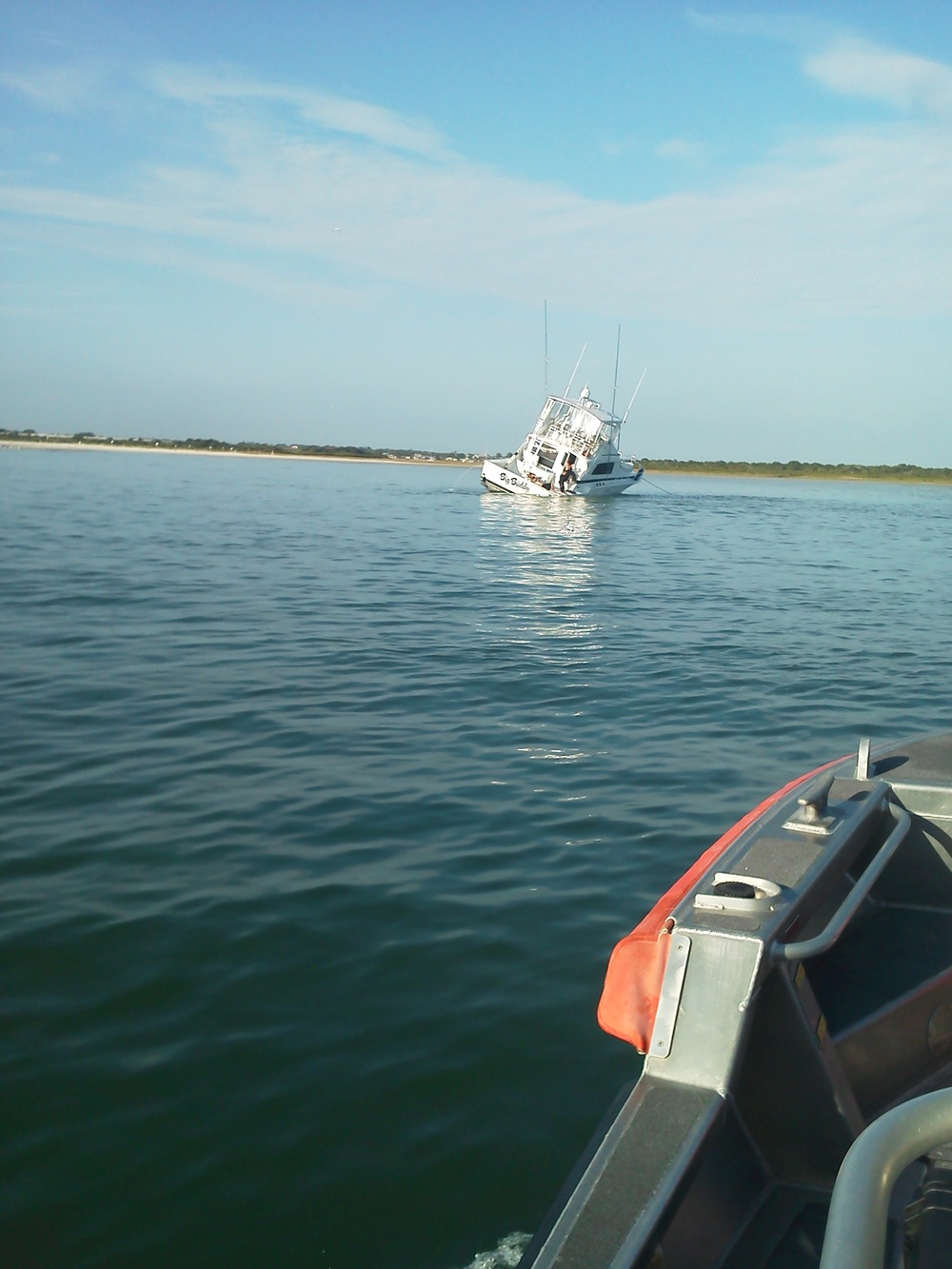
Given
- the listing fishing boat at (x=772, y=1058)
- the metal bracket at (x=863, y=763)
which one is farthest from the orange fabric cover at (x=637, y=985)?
the metal bracket at (x=863, y=763)

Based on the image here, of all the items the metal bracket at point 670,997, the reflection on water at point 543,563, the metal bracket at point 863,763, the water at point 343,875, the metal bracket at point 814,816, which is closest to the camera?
the metal bracket at point 670,997

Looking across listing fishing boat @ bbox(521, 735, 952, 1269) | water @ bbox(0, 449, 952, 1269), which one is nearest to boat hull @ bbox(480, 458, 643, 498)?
water @ bbox(0, 449, 952, 1269)

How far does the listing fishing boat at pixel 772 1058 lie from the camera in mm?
2098

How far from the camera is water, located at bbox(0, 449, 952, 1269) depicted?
3209 mm

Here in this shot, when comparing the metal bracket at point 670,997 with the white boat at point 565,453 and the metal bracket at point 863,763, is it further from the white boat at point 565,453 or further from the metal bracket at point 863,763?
the white boat at point 565,453

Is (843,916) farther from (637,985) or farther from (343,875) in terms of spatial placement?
(343,875)

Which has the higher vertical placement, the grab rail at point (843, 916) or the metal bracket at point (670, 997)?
the grab rail at point (843, 916)

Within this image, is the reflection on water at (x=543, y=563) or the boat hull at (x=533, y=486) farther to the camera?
the boat hull at (x=533, y=486)

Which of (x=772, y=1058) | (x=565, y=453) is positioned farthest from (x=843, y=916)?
(x=565, y=453)

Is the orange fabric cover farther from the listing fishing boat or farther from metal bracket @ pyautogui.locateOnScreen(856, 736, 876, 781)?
metal bracket @ pyautogui.locateOnScreen(856, 736, 876, 781)

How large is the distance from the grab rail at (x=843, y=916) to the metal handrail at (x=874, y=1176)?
1291mm

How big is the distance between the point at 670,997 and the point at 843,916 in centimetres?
56

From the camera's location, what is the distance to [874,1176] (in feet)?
3.90

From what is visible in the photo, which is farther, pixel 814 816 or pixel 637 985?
pixel 814 816
